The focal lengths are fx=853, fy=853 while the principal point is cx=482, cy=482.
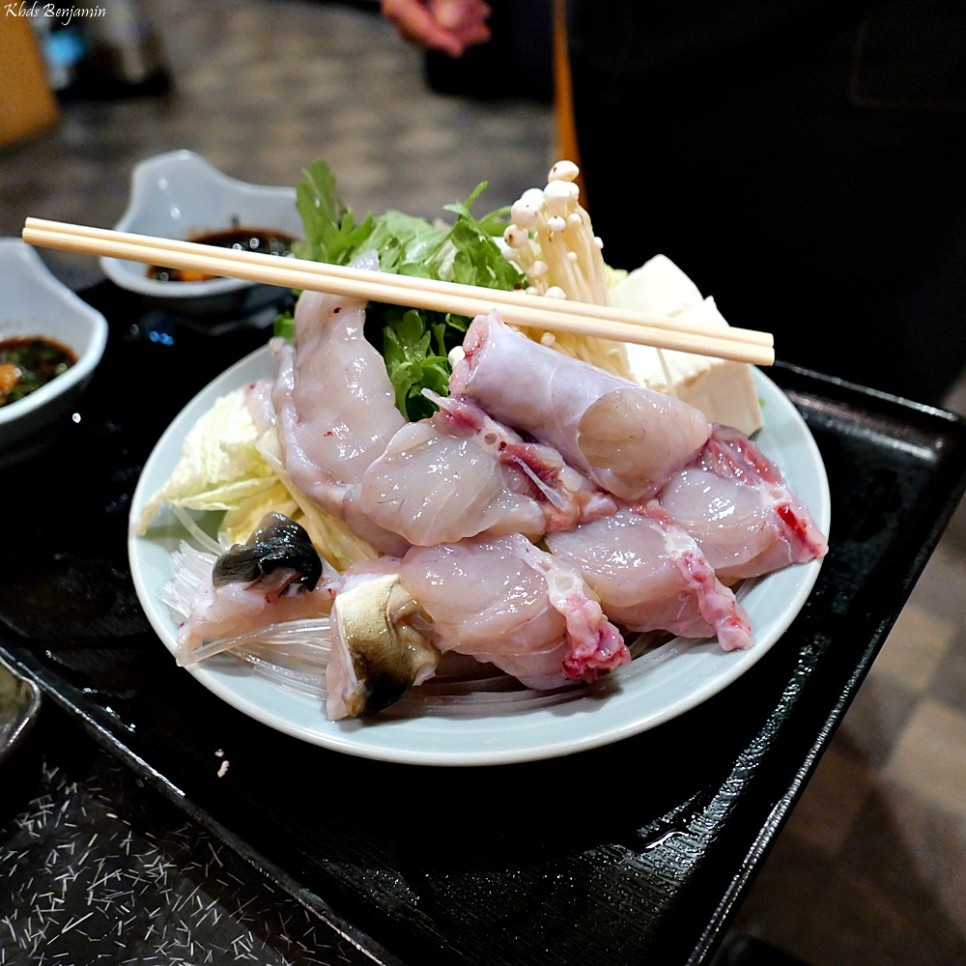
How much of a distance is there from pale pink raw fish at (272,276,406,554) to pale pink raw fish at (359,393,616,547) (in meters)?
0.06

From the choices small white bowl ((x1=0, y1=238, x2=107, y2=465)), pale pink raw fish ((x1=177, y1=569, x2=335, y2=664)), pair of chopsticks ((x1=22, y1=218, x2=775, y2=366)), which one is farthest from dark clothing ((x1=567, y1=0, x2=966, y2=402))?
pale pink raw fish ((x1=177, y1=569, x2=335, y2=664))

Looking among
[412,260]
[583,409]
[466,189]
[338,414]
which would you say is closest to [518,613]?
[583,409]

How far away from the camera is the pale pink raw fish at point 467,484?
3.92 feet

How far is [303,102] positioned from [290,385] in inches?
183

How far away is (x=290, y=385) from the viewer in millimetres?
1479

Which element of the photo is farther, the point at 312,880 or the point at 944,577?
the point at 944,577

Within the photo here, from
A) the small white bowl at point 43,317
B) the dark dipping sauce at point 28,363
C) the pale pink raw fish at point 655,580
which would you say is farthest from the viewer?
the dark dipping sauce at point 28,363

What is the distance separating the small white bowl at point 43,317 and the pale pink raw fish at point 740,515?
4.06ft

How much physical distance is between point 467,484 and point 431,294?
0.35 meters

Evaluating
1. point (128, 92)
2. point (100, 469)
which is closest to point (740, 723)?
point (100, 469)

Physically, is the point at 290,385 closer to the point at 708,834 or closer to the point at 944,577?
the point at 708,834

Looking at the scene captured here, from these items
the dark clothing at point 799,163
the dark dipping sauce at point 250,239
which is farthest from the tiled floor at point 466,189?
the dark clothing at point 799,163

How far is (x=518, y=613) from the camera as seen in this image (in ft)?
3.71

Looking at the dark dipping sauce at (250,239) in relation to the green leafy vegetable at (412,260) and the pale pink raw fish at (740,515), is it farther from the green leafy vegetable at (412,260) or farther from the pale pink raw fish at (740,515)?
the pale pink raw fish at (740,515)
